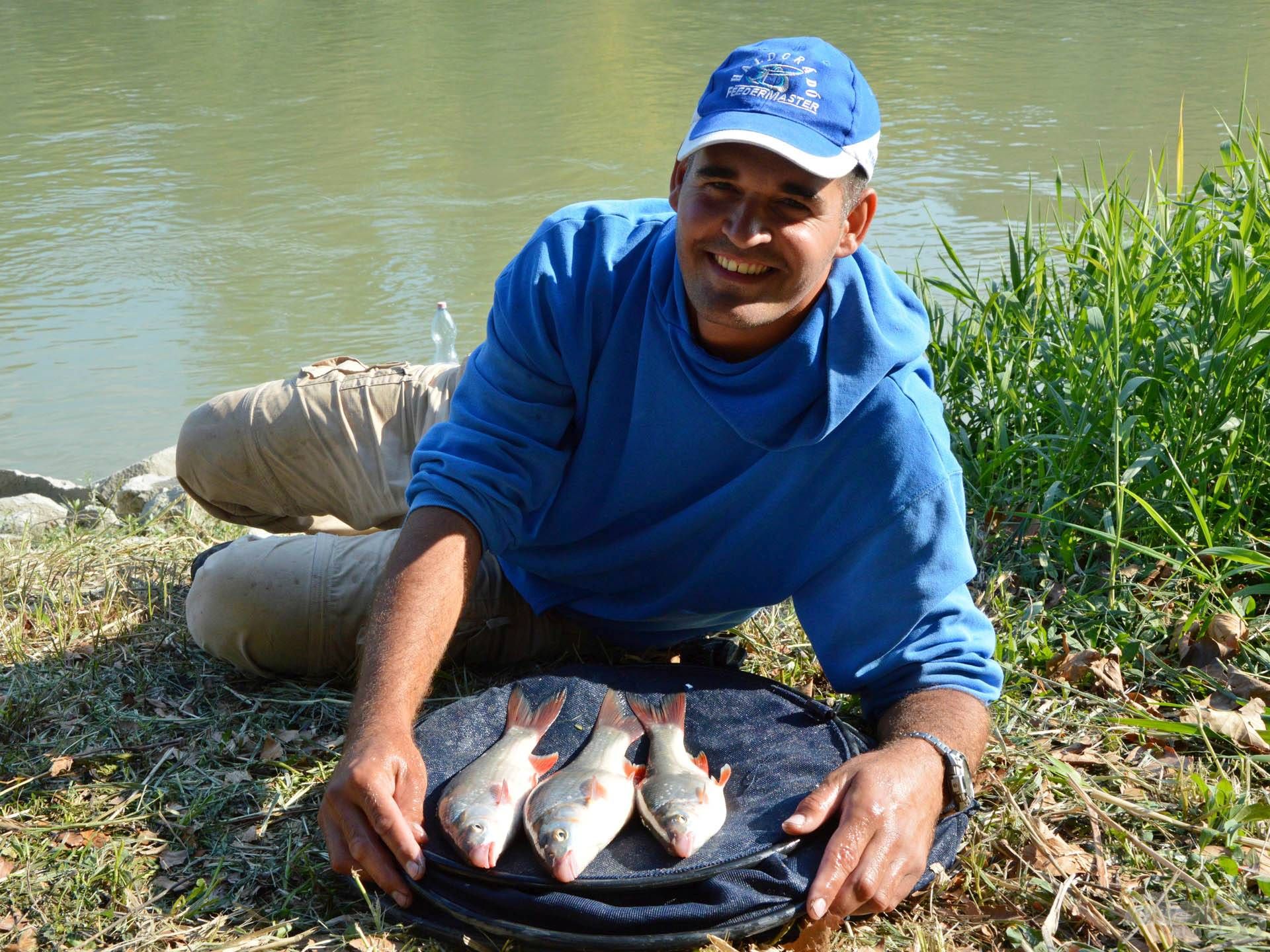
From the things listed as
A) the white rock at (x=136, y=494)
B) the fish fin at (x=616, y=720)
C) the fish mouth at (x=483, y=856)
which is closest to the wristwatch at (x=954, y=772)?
the fish fin at (x=616, y=720)

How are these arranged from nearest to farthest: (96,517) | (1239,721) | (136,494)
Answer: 1. (1239,721)
2. (96,517)
3. (136,494)

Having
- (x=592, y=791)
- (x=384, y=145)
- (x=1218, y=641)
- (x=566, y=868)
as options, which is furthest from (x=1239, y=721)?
(x=384, y=145)

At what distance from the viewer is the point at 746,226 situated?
2812 millimetres

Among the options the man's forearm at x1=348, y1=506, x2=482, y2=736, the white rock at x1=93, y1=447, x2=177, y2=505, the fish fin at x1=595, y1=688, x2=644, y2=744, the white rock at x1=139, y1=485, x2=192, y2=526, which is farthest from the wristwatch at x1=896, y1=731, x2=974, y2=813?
the white rock at x1=93, y1=447, x2=177, y2=505

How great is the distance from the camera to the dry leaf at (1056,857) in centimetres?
281

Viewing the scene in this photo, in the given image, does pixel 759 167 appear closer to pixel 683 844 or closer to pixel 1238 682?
pixel 683 844

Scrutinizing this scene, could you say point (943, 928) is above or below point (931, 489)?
below

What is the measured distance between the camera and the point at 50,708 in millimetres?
3422

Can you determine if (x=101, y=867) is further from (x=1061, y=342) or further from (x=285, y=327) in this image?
(x=285, y=327)

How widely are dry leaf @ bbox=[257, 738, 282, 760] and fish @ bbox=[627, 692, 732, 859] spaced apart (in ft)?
3.05

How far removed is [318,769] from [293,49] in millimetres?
17209

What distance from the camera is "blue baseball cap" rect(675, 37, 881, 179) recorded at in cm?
274

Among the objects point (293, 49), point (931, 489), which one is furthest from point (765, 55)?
point (293, 49)

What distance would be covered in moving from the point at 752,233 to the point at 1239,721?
1722 mm
